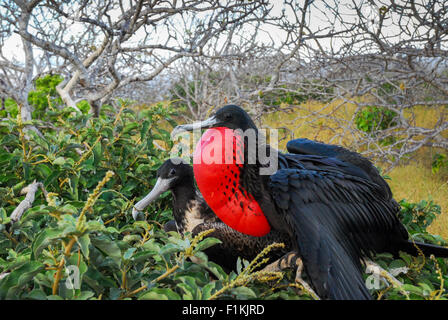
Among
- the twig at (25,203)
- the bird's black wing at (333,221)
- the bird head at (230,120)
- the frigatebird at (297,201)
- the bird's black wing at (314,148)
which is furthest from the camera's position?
the bird's black wing at (314,148)

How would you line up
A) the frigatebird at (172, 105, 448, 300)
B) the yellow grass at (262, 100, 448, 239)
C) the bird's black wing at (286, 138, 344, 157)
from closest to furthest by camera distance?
the frigatebird at (172, 105, 448, 300) → the bird's black wing at (286, 138, 344, 157) → the yellow grass at (262, 100, 448, 239)

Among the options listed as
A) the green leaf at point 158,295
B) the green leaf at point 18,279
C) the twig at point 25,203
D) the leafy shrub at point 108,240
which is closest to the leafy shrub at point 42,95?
the leafy shrub at point 108,240

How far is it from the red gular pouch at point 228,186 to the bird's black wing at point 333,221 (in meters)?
0.08

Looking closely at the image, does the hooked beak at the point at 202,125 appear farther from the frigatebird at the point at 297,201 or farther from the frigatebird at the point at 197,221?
the frigatebird at the point at 197,221

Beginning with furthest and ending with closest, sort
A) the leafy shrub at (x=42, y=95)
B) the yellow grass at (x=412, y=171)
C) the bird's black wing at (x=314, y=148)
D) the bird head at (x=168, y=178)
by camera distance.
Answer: the yellow grass at (x=412, y=171) → the leafy shrub at (x=42, y=95) → the bird's black wing at (x=314, y=148) → the bird head at (x=168, y=178)

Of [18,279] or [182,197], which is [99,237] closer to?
[18,279]

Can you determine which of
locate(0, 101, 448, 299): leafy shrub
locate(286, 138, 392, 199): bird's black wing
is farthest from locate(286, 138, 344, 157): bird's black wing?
locate(0, 101, 448, 299): leafy shrub

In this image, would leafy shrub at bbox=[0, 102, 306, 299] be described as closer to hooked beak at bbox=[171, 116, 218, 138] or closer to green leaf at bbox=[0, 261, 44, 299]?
green leaf at bbox=[0, 261, 44, 299]

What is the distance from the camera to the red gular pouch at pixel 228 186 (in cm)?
146

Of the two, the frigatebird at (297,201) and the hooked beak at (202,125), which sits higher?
the hooked beak at (202,125)

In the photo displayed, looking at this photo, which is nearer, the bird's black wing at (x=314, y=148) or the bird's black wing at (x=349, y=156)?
the bird's black wing at (x=349, y=156)

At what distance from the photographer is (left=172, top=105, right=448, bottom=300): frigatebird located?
128 centimetres
